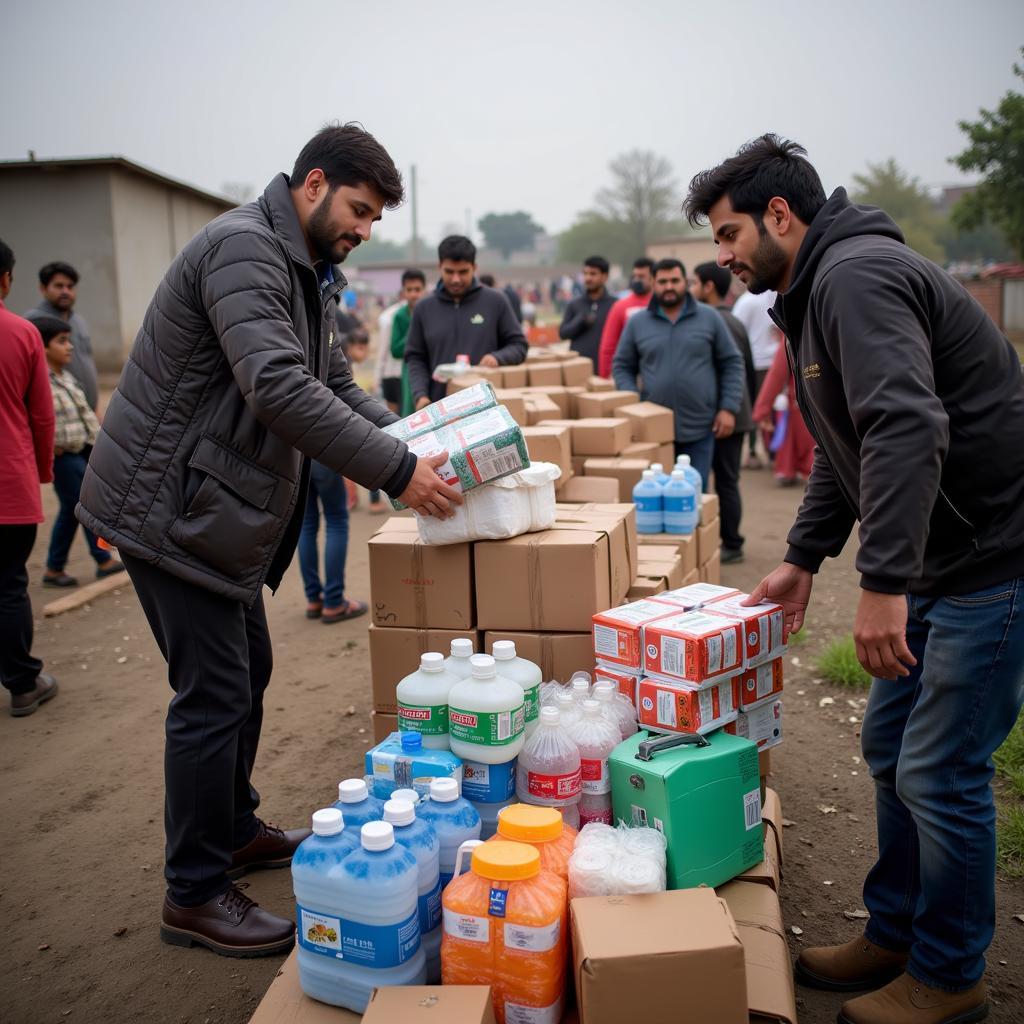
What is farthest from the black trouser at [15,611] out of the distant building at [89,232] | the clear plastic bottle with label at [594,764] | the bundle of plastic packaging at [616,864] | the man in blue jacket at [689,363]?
the distant building at [89,232]

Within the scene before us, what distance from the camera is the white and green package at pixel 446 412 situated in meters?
3.14

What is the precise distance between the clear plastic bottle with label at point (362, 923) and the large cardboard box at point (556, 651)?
1139 mm

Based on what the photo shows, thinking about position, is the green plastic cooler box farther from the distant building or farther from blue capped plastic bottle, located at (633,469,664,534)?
the distant building

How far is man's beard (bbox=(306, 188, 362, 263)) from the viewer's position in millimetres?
2746

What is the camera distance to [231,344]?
250 centimetres

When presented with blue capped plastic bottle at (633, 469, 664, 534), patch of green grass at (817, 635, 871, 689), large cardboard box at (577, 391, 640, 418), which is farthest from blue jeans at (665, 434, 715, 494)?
patch of green grass at (817, 635, 871, 689)

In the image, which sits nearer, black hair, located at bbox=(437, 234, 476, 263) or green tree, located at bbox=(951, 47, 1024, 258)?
black hair, located at bbox=(437, 234, 476, 263)

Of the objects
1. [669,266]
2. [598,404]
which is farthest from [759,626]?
[669,266]

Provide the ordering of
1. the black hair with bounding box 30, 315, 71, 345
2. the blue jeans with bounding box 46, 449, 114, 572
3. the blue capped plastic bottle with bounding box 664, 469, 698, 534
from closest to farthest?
the blue capped plastic bottle with bounding box 664, 469, 698, 534 → the black hair with bounding box 30, 315, 71, 345 → the blue jeans with bounding box 46, 449, 114, 572

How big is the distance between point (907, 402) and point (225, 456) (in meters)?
1.78

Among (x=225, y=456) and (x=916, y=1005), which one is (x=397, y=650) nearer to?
(x=225, y=456)

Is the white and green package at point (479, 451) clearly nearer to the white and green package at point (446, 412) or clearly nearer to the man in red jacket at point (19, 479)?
the white and green package at point (446, 412)

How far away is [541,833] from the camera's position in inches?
91.3

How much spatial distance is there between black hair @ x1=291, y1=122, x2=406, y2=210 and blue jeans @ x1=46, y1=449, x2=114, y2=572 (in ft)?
14.6
